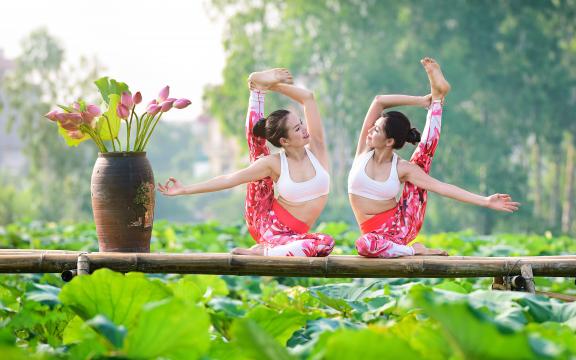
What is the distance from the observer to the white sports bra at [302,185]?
11.6ft

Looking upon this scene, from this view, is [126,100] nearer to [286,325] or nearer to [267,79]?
[267,79]

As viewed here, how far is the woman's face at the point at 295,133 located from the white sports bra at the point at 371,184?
0.72 ft

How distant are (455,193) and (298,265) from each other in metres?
0.64

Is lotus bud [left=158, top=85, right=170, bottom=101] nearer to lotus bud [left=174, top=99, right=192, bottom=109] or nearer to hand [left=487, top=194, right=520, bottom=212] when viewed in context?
lotus bud [left=174, top=99, right=192, bottom=109]

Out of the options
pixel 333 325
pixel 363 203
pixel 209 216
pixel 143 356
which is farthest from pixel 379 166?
pixel 209 216

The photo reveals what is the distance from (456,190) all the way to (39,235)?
6.61 meters

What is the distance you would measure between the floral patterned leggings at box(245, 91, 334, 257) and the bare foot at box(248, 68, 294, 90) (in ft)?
0.11

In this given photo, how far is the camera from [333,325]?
2.06m

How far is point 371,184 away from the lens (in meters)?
3.56

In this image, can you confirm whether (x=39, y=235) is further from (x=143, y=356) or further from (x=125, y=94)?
(x=143, y=356)

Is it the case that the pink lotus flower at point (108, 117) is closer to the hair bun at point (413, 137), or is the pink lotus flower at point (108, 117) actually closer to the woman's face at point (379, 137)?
the woman's face at point (379, 137)

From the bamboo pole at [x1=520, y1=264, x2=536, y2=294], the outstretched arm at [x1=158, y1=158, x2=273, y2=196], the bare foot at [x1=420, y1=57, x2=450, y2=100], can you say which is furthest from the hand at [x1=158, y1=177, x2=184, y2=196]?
the bamboo pole at [x1=520, y1=264, x2=536, y2=294]

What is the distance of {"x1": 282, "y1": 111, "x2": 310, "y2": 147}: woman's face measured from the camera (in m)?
3.57

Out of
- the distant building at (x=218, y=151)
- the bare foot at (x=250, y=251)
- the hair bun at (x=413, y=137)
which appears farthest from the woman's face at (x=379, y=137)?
the distant building at (x=218, y=151)
